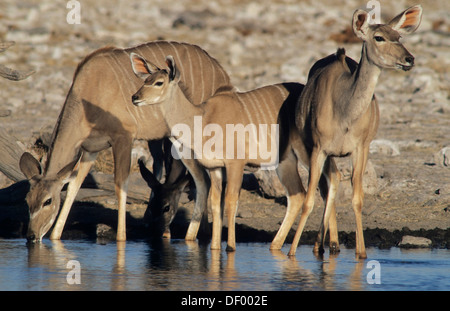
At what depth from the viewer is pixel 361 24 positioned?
7680 mm

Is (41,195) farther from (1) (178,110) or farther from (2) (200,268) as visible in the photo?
(2) (200,268)

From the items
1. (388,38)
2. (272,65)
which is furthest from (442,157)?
(272,65)

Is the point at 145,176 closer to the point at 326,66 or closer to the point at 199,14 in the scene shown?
the point at 326,66

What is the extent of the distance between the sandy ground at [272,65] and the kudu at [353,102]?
1534mm

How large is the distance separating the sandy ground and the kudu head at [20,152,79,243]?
3.29 feet

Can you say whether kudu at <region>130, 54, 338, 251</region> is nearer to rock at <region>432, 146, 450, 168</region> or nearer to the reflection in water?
the reflection in water

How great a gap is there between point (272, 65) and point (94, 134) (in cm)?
1253

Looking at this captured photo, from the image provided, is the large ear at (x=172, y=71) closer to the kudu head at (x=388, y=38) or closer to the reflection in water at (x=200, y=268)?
the reflection in water at (x=200, y=268)

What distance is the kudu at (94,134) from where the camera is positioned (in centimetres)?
929

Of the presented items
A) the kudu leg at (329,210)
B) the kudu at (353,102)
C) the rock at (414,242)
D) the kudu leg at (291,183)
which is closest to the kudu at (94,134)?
the kudu leg at (291,183)

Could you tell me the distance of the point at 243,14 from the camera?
33500mm

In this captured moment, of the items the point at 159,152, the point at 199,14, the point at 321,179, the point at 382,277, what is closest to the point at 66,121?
the point at 159,152

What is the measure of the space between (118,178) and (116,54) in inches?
59.0

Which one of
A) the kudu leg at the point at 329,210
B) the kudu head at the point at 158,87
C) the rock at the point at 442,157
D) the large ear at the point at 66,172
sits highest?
the kudu head at the point at 158,87
